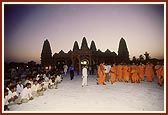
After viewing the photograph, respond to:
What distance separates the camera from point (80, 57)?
85.0ft

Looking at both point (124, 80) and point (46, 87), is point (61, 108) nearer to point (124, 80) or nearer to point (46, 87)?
point (46, 87)

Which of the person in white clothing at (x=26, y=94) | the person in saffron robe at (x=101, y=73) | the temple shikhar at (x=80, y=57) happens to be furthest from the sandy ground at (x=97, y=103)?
the temple shikhar at (x=80, y=57)

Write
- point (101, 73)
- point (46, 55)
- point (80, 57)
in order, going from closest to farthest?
point (101, 73)
point (80, 57)
point (46, 55)

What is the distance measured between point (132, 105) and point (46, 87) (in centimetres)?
578

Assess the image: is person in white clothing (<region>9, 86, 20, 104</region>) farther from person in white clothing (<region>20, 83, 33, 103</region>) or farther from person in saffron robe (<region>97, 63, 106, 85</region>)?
person in saffron robe (<region>97, 63, 106, 85</region>)

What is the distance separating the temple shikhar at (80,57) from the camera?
25.8 m

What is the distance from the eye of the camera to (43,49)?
39.2 meters

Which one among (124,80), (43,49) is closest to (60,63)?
(43,49)

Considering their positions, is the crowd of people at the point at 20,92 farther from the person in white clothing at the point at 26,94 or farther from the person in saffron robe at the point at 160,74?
the person in saffron robe at the point at 160,74

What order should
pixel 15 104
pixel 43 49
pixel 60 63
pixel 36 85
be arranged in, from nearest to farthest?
pixel 15 104 < pixel 36 85 < pixel 60 63 < pixel 43 49

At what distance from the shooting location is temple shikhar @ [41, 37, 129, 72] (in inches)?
1016

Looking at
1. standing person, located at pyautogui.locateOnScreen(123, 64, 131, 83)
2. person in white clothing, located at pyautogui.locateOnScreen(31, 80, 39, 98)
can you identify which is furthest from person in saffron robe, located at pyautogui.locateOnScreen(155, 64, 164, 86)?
person in white clothing, located at pyautogui.locateOnScreen(31, 80, 39, 98)

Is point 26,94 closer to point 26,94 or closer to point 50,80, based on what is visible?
point 26,94

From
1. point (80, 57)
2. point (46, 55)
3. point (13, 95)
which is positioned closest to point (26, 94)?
point (13, 95)
